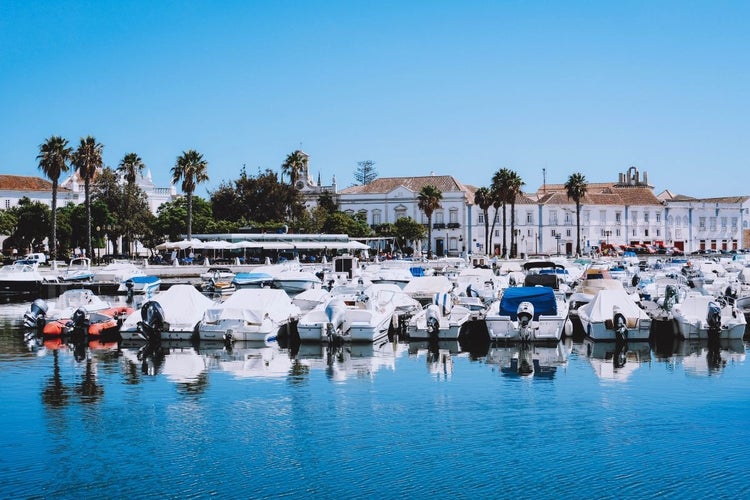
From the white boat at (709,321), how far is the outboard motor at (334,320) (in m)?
14.4

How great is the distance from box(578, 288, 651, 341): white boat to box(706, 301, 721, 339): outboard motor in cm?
261

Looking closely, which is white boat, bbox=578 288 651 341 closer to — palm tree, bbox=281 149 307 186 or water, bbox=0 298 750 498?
water, bbox=0 298 750 498

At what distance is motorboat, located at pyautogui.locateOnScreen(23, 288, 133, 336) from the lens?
40.5 m

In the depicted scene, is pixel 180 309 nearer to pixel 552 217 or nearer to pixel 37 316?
pixel 37 316

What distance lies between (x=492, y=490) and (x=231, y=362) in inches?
673

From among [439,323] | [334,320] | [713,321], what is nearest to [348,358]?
[334,320]

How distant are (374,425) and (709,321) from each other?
2001cm

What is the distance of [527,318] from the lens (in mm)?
37094

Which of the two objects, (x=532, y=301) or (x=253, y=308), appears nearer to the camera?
(x=532, y=301)

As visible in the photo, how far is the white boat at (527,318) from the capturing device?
37.3 m

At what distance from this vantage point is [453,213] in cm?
12206

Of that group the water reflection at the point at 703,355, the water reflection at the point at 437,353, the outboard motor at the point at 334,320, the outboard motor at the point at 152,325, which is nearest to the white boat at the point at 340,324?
the outboard motor at the point at 334,320

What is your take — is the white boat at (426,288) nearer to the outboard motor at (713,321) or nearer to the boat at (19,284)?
the outboard motor at (713,321)

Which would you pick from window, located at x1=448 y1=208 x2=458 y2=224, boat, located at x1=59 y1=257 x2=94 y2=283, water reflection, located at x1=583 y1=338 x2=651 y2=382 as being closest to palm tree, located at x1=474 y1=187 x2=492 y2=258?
window, located at x1=448 y1=208 x2=458 y2=224
